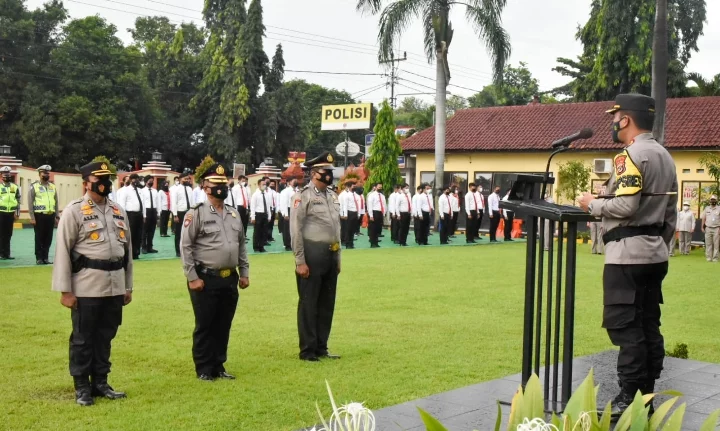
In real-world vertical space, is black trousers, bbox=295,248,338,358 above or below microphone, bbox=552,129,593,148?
below

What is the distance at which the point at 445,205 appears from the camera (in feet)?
84.3

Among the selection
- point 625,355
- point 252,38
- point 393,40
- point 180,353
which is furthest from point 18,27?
point 625,355

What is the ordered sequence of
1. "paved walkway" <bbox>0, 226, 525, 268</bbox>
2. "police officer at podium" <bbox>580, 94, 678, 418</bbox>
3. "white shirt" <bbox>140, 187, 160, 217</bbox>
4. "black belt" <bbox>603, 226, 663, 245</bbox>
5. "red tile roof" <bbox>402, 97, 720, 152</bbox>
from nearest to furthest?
1. "police officer at podium" <bbox>580, 94, 678, 418</bbox>
2. "black belt" <bbox>603, 226, 663, 245</bbox>
3. "paved walkway" <bbox>0, 226, 525, 268</bbox>
4. "white shirt" <bbox>140, 187, 160, 217</bbox>
5. "red tile roof" <bbox>402, 97, 720, 152</bbox>

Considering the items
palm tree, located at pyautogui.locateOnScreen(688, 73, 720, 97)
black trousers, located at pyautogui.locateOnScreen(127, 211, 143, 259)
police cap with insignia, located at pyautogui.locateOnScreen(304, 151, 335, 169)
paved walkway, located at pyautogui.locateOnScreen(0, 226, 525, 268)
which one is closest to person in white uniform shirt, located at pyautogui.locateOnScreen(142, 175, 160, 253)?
paved walkway, located at pyautogui.locateOnScreen(0, 226, 525, 268)

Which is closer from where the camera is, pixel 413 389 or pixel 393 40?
pixel 413 389

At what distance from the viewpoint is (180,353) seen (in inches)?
298

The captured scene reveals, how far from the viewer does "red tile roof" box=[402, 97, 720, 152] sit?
28.1 metres

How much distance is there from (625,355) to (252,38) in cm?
4037

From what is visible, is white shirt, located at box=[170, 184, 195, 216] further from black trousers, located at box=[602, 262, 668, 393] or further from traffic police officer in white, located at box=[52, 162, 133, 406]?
black trousers, located at box=[602, 262, 668, 393]

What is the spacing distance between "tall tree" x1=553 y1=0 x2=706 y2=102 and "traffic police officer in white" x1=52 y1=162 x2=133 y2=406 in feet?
101

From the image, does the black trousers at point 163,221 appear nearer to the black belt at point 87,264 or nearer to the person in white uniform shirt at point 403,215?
the person in white uniform shirt at point 403,215

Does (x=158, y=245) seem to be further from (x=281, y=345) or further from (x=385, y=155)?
(x=385, y=155)

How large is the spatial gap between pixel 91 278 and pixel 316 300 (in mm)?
2200

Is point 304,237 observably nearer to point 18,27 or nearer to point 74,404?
point 74,404
